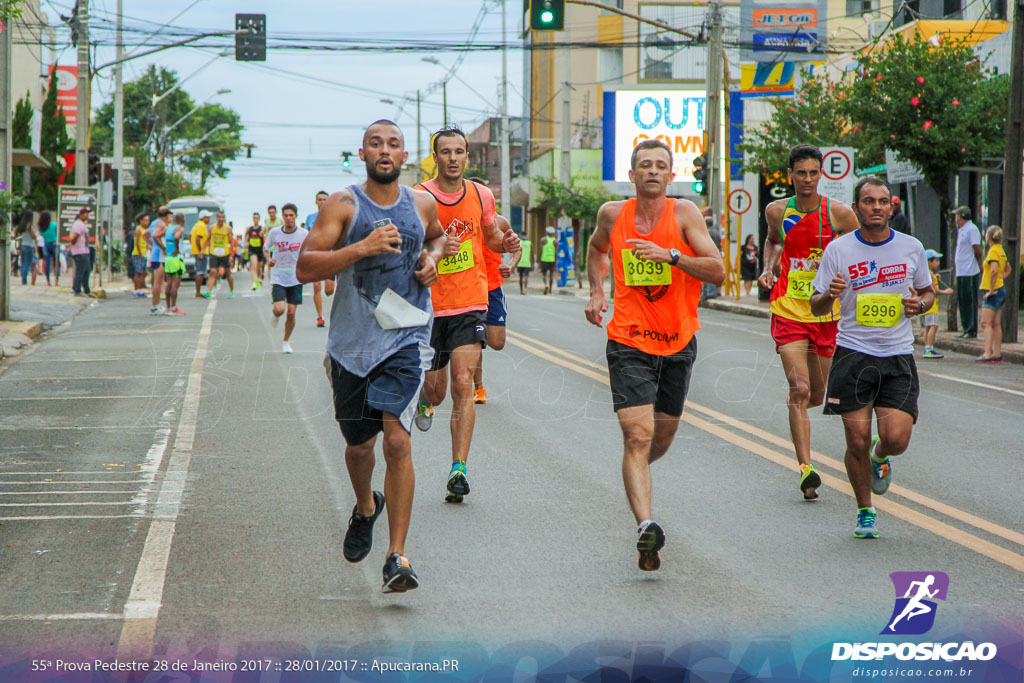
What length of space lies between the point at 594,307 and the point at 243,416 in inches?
212

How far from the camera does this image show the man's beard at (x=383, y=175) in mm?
5578

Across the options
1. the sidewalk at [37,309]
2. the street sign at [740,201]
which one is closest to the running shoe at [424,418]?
the sidewalk at [37,309]

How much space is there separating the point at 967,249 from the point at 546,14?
8.04 meters

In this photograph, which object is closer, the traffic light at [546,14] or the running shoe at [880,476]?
the running shoe at [880,476]

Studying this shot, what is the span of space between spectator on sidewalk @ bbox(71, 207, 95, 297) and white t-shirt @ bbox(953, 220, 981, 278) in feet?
56.8

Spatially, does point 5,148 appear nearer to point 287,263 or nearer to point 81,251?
point 287,263

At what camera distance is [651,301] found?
20.5 feet

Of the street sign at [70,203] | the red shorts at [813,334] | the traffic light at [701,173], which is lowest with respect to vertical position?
the red shorts at [813,334]

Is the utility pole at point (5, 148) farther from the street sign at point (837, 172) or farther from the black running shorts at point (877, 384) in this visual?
the black running shorts at point (877, 384)

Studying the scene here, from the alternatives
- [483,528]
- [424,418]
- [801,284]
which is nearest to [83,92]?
[424,418]

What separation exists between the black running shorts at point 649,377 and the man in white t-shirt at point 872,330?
951 millimetres

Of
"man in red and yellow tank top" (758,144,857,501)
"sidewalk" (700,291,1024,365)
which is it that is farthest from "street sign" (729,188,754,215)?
"man in red and yellow tank top" (758,144,857,501)

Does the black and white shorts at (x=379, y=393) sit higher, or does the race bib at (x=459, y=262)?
the race bib at (x=459, y=262)

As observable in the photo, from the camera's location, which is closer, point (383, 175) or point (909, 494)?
point (383, 175)
